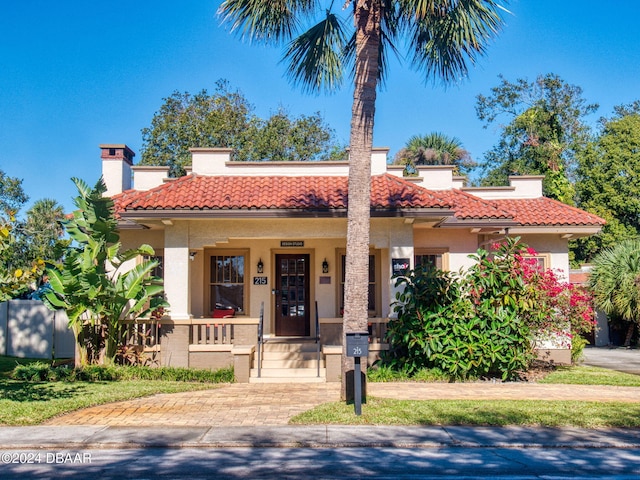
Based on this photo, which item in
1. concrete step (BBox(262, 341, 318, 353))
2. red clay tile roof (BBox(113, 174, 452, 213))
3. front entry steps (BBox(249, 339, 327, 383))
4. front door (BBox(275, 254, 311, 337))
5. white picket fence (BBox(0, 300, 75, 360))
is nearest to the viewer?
front entry steps (BBox(249, 339, 327, 383))

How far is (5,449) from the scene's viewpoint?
8.00 metres

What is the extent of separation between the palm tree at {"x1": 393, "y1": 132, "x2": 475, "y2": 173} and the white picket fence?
22207 millimetres

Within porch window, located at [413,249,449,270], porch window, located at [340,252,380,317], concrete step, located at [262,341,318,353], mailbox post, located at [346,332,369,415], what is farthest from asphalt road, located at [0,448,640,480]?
porch window, located at [413,249,449,270]

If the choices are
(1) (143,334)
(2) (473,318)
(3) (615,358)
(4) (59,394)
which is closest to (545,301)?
(2) (473,318)

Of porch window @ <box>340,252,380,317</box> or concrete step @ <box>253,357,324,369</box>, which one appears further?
porch window @ <box>340,252,380,317</box>

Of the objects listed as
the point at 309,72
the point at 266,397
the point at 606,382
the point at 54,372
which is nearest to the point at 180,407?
the point at 266,397

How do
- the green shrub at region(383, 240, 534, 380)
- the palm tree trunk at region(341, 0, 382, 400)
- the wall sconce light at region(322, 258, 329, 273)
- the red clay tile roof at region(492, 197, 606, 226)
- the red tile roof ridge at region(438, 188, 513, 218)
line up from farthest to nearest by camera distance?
1. the wall sconce light at region(322, 258, 329, 273)
2. the red clay tile roof at region(492, 197, 606, 226)
3. the red tile roof ridge at region(438, 188, 513, 218)
4. the green shrub at region(383, 240, 534, 380)
5. the palm tree trunk at region(341, 0, 382, 400)

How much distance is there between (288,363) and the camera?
15.2 metres

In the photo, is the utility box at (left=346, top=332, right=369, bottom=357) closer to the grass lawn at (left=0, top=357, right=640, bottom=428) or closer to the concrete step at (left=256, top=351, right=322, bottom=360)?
the grass lawn at (left=0, top=357, right=640, bottom=428)

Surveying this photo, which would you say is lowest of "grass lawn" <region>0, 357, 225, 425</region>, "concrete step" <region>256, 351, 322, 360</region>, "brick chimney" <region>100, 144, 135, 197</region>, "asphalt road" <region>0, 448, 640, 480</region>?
"asphalt road" <region>0, 448, 640, 480</region>

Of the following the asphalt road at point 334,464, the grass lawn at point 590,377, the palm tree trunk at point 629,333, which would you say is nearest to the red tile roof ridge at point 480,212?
the grass lawn at point 590,377

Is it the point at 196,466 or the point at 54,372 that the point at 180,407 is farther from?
the point at 54,372

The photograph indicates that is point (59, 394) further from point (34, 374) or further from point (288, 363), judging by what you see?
point (288, 363)

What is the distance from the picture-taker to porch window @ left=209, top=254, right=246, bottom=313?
17.7m
